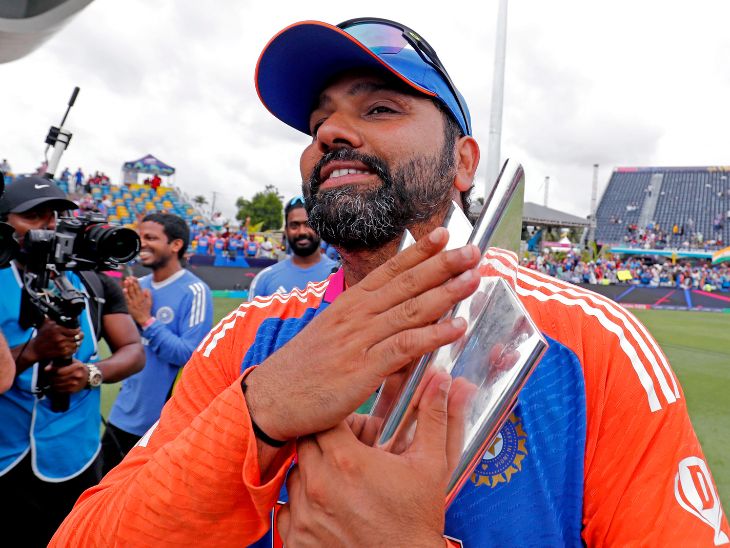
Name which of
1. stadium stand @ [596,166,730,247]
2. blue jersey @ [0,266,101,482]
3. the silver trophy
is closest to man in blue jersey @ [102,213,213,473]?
blue jersey @ [0,266,101,482]

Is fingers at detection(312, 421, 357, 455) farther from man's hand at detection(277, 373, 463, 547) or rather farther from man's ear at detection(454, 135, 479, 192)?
man's ear at detection(454, 135, 479, 192)

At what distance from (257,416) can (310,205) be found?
701mm

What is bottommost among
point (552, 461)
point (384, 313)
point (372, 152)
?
point (552, 461)

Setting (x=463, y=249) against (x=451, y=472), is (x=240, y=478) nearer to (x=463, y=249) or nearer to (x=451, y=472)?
(x=451, y=472)

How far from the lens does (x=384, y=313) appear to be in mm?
666

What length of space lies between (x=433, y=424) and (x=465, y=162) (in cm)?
99

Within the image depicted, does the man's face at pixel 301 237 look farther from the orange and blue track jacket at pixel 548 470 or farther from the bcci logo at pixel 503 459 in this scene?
the bcci logo at pixel 503 459

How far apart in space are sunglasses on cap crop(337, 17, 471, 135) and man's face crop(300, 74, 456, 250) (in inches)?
3.3

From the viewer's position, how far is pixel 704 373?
7.80 metres

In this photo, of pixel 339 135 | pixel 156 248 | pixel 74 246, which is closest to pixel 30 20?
pixel 339 135

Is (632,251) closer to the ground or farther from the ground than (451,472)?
farther from the ground

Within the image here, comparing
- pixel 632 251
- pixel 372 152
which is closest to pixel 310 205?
pixel 372 152

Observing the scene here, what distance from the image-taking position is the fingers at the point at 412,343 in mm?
637

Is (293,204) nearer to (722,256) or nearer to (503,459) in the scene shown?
(503,459)
